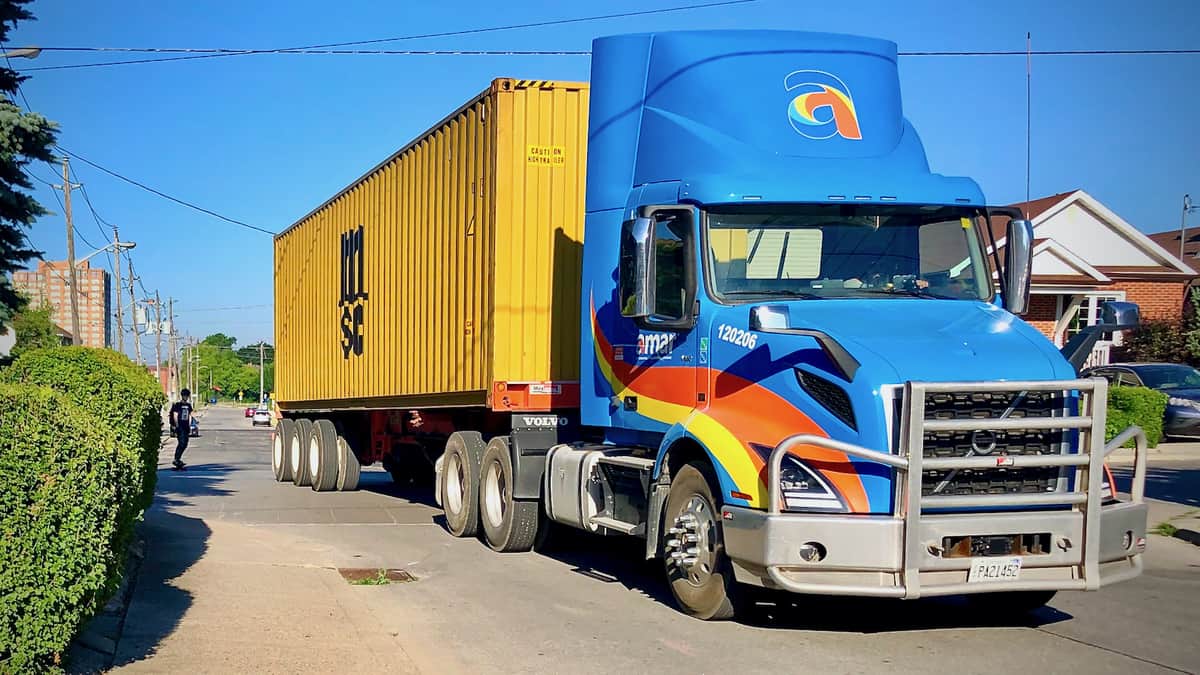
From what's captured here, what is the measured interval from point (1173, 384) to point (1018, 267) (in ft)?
60.8

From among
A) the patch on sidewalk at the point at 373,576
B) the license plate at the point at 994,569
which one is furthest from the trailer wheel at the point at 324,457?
the license plate at the point at 994,569

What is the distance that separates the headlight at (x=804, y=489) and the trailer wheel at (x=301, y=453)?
14.8 m

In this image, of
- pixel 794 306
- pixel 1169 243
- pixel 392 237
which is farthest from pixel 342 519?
pixel 1169 243

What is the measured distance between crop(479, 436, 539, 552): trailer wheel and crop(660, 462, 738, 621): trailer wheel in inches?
132

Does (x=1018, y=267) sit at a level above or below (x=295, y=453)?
above

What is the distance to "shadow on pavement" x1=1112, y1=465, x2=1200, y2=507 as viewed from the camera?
1550 cm

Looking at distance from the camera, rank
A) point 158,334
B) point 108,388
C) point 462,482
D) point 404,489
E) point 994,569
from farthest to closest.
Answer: point 158,334 → point 404,489 → point 462,482 → point 108,388 → point 994,569

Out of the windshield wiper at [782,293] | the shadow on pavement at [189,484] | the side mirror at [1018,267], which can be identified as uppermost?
the side mirror at [1018,267]

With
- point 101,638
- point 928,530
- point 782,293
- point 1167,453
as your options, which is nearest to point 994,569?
point 928,530

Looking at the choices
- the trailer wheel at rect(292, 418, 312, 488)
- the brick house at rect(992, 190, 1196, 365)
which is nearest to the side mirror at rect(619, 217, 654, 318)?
the trailer wheel at rect(292, 418, 312, 488)

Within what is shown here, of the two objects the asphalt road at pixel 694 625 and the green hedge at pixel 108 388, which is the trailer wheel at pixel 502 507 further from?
the green hedge at pixel 108 388

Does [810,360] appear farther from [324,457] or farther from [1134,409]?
[1134,409]

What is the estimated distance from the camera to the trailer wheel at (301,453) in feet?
68.8

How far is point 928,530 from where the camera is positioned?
6.89 metres
